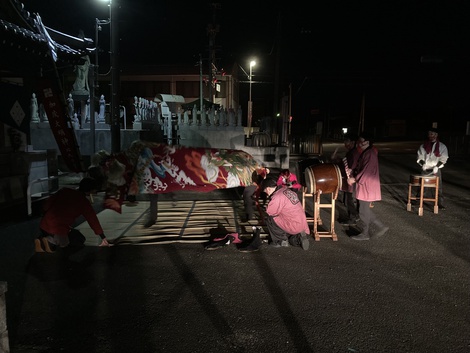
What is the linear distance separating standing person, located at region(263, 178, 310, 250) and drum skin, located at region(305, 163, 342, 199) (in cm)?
63

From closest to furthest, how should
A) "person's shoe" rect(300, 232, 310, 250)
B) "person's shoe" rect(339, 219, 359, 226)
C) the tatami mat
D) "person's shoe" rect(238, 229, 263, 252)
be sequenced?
"person's shoe" rect(238, 229, 263, 252) < "person's shoe" rect(300, 232, 310, 250) < the tatami mat < "person's shoe" rect(339, 219, 359, 226)

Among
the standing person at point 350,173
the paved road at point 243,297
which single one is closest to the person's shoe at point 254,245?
Result: the paved road at point 243,297

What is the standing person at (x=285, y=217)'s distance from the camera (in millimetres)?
5980

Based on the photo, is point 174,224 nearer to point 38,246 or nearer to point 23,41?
point 38,246

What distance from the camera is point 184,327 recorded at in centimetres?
372

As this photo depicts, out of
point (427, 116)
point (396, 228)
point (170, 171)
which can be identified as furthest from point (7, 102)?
point (427, 116)

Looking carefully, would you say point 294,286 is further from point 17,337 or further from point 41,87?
point 41,87

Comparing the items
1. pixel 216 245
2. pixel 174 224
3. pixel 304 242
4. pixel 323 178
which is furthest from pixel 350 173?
pixel 174 224

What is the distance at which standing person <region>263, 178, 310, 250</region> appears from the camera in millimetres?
5980

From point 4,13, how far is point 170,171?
18.6ft

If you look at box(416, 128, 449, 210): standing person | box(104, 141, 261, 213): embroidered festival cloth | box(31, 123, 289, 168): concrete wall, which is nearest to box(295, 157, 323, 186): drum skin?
box(104, 141, 261, 213): embroidered festival cloth

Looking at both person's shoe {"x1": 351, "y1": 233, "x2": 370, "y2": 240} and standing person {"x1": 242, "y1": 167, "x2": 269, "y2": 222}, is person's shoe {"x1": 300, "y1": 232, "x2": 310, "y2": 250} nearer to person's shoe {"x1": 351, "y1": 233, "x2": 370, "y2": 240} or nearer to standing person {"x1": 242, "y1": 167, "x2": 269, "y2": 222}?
person's shoe {"x1": 351, "y1": 233, "x2": 370, "y2": 240}

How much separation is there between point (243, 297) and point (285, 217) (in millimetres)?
1937

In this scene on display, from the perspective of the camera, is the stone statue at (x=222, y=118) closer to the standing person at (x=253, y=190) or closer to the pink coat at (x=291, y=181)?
the standing person at (x=253, y=190)
